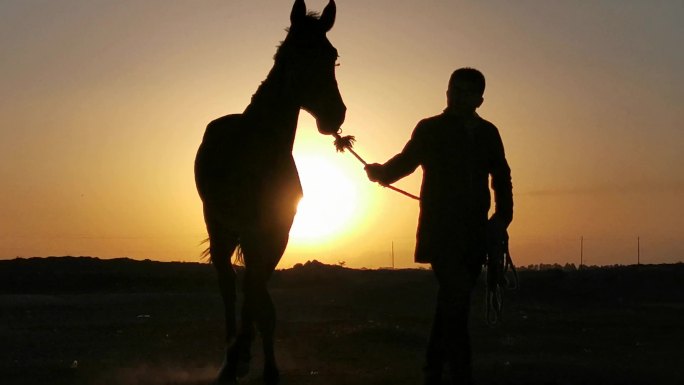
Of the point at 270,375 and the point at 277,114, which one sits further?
the point at 277,114

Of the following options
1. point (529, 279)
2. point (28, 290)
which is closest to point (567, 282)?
point (529, 279)

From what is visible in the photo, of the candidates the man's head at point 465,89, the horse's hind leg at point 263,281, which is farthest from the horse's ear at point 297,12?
the man's head at point 465,89

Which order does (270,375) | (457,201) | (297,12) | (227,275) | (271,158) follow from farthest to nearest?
(227,275)
(297,12)
(271,158)
(270,375)
(457,201)

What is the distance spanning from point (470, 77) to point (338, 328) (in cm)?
845

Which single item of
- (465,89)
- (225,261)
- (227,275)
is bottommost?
(227,275)

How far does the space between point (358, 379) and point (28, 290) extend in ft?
69.8

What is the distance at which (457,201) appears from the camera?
8.54m

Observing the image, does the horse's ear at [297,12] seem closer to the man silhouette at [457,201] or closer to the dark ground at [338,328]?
the man silhouette at [457,201]

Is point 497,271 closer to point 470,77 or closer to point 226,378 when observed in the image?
point 470,77

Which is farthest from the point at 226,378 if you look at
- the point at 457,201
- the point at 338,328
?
the point at 338,328

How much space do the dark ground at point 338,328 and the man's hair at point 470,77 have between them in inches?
117

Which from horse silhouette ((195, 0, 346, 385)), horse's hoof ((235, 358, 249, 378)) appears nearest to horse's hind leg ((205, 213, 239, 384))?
horse silhouette ((195, 0, 346, 385))

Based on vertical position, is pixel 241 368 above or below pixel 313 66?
below

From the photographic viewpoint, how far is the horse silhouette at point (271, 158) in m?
9.88
